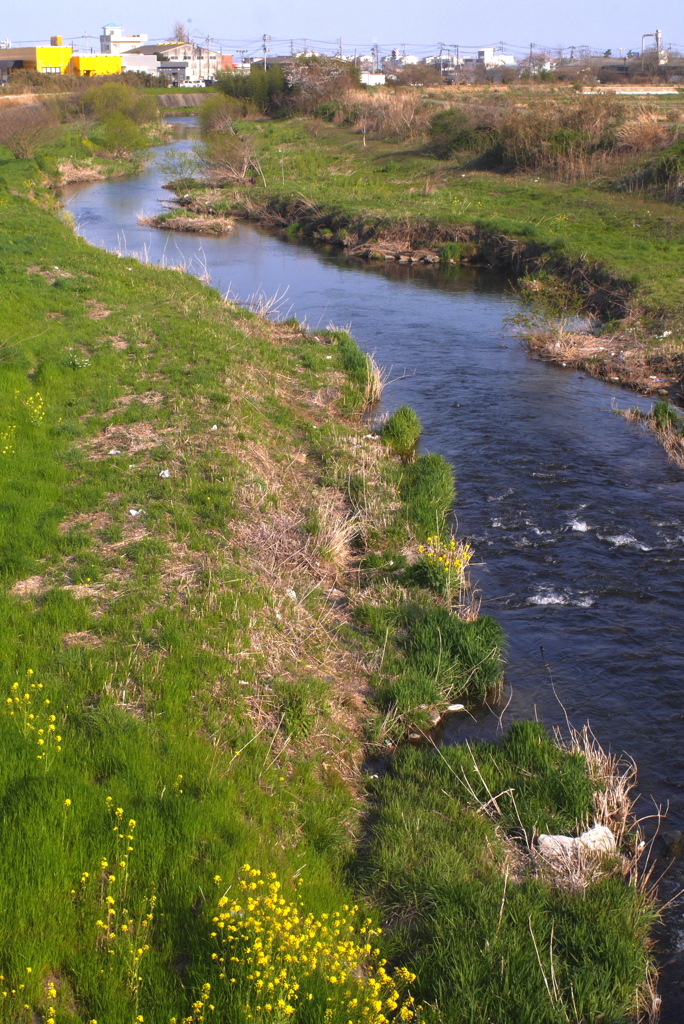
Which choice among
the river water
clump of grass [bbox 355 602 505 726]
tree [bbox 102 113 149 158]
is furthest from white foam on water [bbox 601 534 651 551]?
tree [bbox 102 113 149 158]

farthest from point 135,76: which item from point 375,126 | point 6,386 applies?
point 6,386

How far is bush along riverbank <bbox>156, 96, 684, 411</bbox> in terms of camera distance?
16891mm

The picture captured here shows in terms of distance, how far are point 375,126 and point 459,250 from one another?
2332 cm

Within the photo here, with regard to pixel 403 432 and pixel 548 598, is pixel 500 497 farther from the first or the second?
pixel 548 598

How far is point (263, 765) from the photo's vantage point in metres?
5.66

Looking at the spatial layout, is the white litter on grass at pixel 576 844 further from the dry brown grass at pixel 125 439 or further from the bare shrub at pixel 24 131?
the bare shrub at pixel 24 131

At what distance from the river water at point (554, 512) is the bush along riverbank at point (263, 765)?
513 millimetres

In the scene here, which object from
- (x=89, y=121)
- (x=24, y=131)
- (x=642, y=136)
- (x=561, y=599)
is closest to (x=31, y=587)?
(x=561, y=599)

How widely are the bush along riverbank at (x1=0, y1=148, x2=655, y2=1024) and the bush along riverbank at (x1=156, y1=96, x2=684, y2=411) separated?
8352mm

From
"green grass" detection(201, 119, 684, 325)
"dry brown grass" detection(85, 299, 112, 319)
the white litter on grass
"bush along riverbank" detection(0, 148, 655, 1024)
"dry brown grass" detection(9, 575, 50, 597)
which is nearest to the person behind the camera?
"bush along riverbank" detection(0, 148, 655, 1024)

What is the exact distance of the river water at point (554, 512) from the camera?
7008 millimetres

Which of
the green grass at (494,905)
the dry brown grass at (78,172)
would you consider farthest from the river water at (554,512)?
the dry brown grass at (78,172)

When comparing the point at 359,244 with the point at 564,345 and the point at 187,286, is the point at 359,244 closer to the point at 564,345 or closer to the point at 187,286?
the point at 187,286

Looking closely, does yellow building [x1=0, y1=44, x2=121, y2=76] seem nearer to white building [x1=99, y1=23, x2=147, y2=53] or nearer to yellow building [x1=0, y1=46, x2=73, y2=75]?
yellow building [x1=0, y1=46, x2=73, y2=75]
